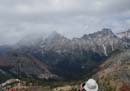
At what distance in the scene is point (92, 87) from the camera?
21.1 m

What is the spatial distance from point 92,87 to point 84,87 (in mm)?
481

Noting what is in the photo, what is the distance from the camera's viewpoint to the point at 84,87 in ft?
69.3
